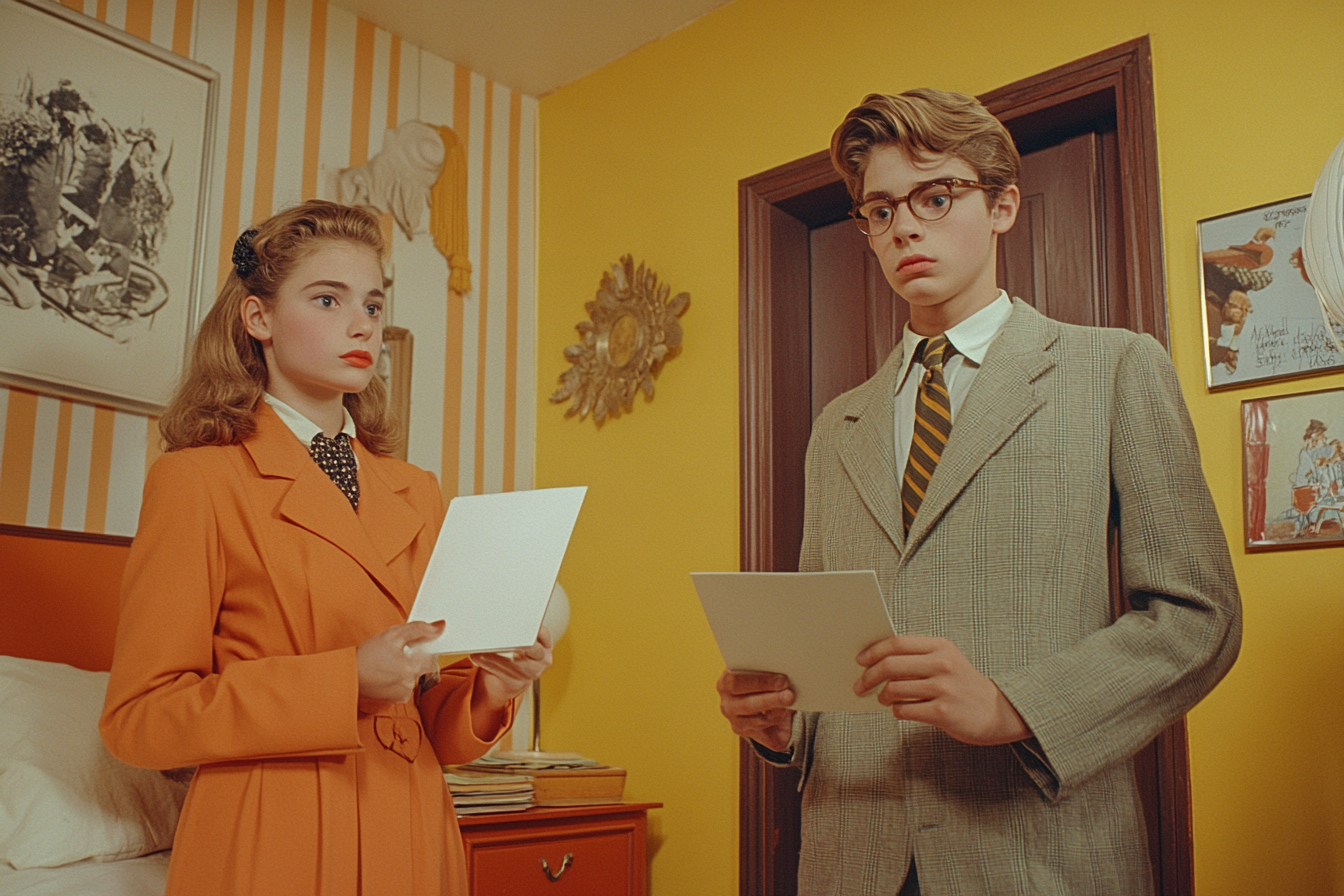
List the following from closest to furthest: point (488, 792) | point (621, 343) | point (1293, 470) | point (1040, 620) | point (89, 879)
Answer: point (1040, 620)
point (89, 879)
point (1293, 470)
point (488, 792)
point (621, 343)

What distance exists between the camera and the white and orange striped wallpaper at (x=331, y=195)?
268 cm

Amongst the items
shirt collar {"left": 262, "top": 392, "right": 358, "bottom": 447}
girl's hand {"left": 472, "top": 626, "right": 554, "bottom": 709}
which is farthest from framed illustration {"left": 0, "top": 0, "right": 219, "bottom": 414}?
girl's hand {"left": 472, "top": 626, "right": 554, "bottom": 709}

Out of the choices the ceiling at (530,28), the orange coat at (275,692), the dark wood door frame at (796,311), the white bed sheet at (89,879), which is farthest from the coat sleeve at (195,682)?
the ceiling at (530,28)

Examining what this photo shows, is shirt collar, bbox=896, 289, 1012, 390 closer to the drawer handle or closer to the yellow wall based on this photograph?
the yellow wall

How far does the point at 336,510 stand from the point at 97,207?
1616 mm

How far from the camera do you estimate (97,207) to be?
2.78m

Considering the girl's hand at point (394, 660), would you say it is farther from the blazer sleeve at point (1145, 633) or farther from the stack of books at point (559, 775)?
the stack of books at point (559, 775)

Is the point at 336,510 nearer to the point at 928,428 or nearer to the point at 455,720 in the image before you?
the point at 455,720

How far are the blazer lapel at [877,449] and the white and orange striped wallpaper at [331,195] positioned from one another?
1913 millimetres

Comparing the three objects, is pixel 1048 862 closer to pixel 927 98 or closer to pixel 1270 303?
pixel 927 98

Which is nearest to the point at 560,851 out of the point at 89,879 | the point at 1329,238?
the point at 89,879

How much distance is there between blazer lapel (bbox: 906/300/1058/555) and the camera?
1.43 metres

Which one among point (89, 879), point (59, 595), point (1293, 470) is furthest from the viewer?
point (59, 595)

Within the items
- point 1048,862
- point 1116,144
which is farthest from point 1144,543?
point 1116,144
